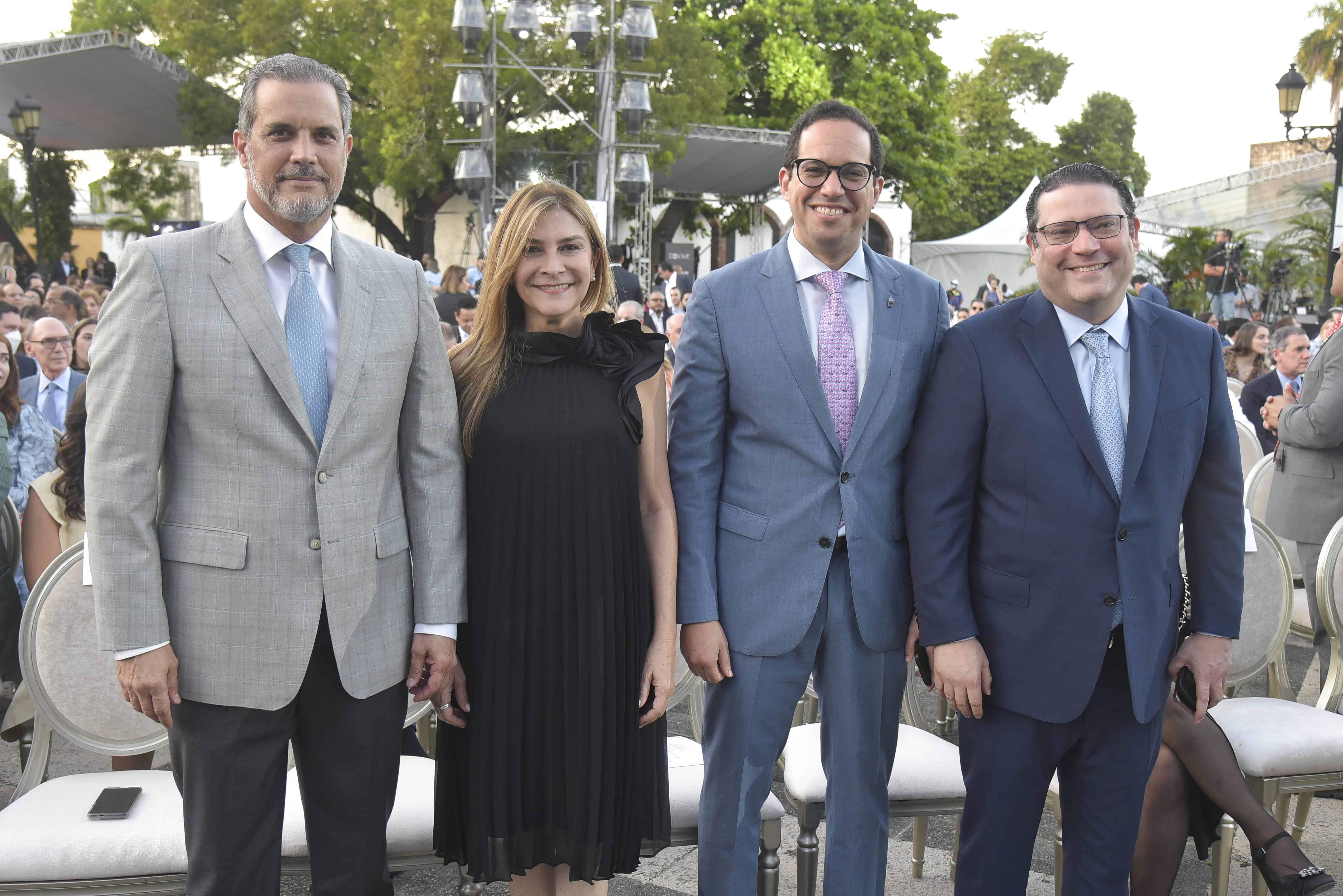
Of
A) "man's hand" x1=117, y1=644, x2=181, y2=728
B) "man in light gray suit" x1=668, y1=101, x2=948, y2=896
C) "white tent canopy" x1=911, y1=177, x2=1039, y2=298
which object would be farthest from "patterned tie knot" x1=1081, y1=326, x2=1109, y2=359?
"white tent canopy" x1=911, y1=177, x2=1039, y2=298

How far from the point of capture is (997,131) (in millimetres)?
43406

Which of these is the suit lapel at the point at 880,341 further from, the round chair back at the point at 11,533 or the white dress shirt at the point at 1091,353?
the round chair back at the point at 11,533

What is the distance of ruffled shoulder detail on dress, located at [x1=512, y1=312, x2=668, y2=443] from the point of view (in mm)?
2260

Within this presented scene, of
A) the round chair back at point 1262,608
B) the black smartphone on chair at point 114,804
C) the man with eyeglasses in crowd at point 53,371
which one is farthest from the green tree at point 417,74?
the black smartphone on chair at point 114,804

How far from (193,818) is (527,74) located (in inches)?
773

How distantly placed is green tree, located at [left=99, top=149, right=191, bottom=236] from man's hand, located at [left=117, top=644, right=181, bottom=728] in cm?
2675

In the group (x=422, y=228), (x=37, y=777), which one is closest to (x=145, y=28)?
(x=422, y=228)

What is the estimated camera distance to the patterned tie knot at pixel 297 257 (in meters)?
2.01

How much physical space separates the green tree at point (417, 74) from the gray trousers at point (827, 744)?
17.0 meters

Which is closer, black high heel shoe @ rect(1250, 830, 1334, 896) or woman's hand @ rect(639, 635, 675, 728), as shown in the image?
woman's hand @ rect(639, 635, 675, 728)

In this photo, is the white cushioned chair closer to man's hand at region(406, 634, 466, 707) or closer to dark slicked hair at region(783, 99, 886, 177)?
man's hand at region(406, 634, 466, 707)

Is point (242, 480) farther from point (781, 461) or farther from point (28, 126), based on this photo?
point (28, 126)

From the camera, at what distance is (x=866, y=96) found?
26406 millimetres

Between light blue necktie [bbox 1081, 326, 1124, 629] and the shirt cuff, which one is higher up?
light blue necktie [bbox 1081, 326, 1124, 629]
